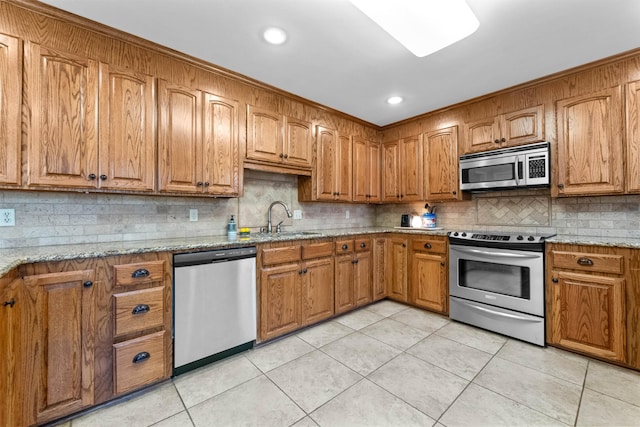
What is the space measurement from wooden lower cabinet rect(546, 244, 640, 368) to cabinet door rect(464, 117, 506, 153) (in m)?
1.22

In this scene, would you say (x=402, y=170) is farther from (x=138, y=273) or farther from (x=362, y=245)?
(x=138, y=273)

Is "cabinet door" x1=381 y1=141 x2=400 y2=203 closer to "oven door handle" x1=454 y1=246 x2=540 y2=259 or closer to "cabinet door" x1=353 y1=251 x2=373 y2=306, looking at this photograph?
"cabinet door" x1=353 y1=251 x2=373 y2=306

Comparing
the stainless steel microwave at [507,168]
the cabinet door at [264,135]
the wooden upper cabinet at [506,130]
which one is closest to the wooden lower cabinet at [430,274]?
the stainless steel microwave at [507,168]

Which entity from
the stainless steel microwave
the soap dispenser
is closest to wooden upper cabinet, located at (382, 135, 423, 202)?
the stainless steel microwave

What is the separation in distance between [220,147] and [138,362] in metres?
1.71

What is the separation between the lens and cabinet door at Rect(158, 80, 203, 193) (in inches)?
85.3

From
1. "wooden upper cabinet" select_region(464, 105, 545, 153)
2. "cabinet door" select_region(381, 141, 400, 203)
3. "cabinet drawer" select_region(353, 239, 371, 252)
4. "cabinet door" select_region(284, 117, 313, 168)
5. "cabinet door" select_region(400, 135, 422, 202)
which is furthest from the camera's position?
"cabinet door" select_region(381, 141, 400, 203)

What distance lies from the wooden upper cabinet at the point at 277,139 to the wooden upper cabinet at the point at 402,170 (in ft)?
4.38

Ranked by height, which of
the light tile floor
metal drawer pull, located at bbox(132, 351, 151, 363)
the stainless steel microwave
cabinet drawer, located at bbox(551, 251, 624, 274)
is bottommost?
the light tile floor

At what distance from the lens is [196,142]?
91.8 inches

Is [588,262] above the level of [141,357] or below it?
above

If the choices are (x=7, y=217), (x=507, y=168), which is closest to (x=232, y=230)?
(x=7, y=217)

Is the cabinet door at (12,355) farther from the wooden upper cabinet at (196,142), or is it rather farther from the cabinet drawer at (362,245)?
the cabinet drawer at (362,245)

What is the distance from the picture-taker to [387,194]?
3.97 m
